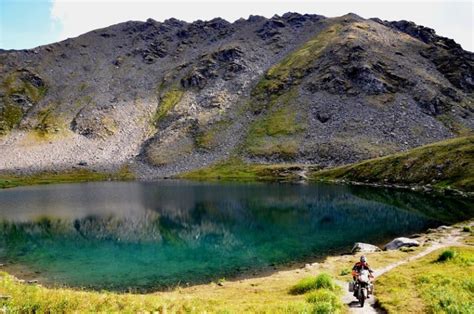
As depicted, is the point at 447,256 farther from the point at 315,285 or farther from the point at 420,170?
the point at 420,170

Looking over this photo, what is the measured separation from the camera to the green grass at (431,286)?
20.2 m

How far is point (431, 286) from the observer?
79.8 ft

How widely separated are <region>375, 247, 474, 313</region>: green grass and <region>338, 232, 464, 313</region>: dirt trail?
646 millimetres

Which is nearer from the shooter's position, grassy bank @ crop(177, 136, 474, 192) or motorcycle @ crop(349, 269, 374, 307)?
motorcycle @ crop(349, 269, 374, 307)

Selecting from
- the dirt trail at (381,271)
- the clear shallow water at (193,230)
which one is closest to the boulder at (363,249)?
the clear shallow water at (193,230)

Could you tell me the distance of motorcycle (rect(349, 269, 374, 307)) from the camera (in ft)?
73.9

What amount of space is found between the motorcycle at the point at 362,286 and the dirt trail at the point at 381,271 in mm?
413

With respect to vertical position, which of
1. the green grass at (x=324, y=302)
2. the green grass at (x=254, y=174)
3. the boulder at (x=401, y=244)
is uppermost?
the green grass at (x=324, y=302)

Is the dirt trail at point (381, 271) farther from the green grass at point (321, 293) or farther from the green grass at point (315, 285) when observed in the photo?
the green grass at point (315, 285)

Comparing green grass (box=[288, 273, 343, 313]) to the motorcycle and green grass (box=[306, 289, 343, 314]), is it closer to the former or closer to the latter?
green grass (box=[306, 289, 343, 314])

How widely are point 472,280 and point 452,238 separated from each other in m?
27.7

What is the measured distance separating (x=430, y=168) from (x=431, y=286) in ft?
336

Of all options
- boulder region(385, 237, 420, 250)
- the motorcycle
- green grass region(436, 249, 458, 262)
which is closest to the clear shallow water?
boulder region(385, 237, 420, 250)

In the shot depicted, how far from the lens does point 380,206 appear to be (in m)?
89.9
